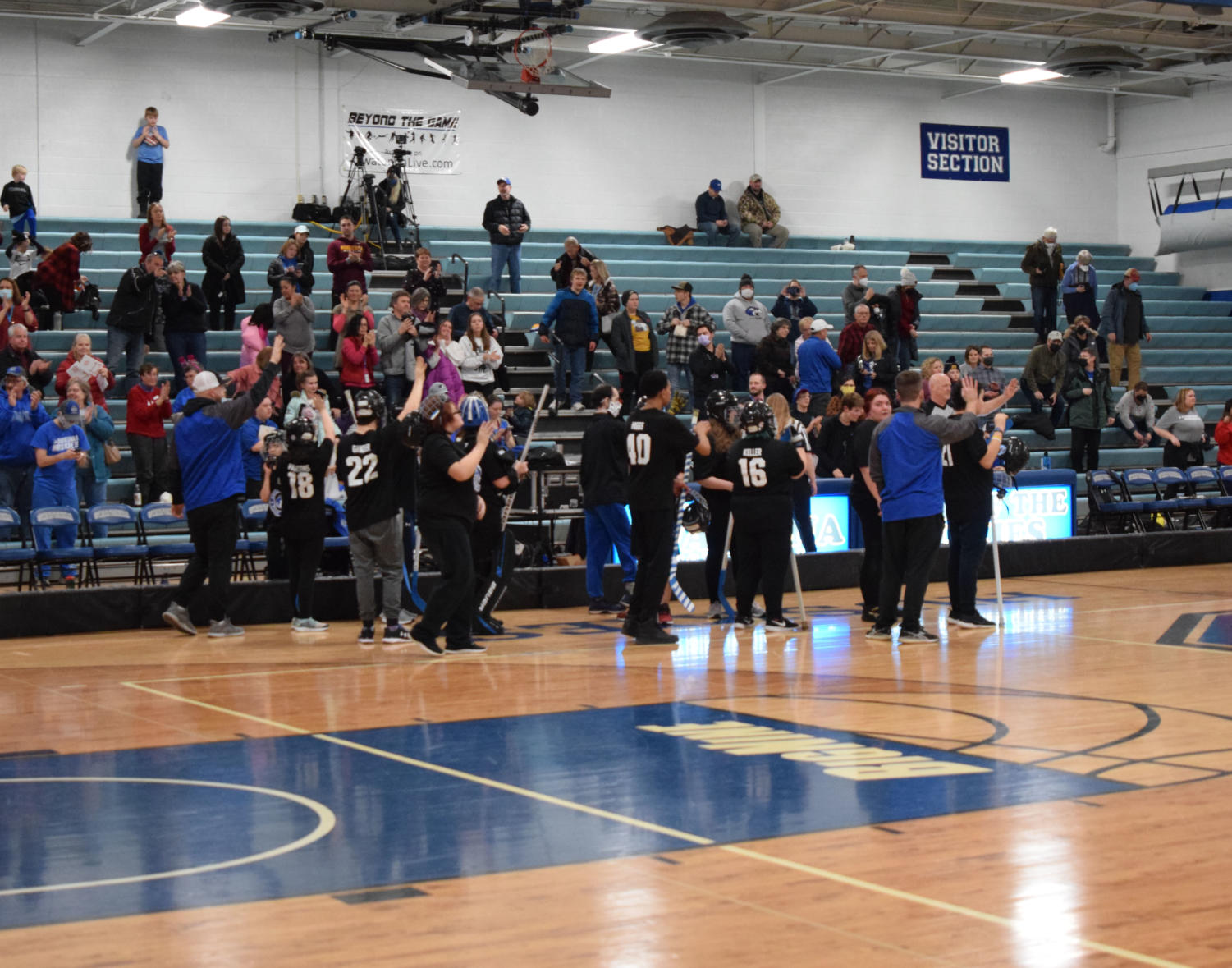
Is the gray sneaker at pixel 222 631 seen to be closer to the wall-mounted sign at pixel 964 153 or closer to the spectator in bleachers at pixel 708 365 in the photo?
the spectator in bleachers at pixel 708 365

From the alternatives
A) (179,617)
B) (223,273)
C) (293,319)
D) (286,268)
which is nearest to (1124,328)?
(286,268)

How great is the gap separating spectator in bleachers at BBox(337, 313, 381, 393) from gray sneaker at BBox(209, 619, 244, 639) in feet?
16.6

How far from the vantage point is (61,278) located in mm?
18391

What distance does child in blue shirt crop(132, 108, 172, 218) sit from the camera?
2177cm

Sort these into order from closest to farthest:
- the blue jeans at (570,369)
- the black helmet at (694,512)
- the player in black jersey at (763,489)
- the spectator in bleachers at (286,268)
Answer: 1. the player in black jersey at (763,489)
2. the black helmet at (694,512)
3. the spectator in bleachers at (286,268)
4. the blue jeans at (570,369)

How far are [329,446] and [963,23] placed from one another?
14.8 m

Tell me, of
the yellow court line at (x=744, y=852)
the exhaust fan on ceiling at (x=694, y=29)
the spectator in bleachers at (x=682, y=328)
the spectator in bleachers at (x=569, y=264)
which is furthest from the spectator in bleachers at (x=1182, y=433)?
the yellow court line at (x=744, y=852)

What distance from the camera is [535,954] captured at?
466 centimetres

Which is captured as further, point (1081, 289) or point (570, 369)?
point (1081, 289)

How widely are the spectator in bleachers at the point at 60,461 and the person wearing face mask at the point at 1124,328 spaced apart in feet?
50.0

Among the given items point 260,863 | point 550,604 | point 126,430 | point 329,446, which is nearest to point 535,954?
point 260,863

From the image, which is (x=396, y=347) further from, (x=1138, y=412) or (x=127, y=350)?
(x=1138, y=412)

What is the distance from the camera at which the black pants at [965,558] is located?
12234 mm

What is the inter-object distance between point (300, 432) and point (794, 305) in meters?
10.9
